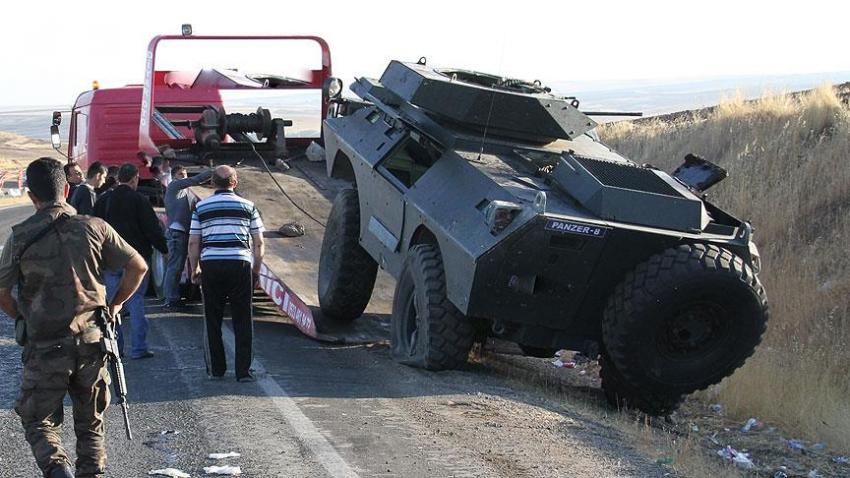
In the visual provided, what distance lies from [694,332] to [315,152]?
8192mm

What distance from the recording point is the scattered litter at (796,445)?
386 inches

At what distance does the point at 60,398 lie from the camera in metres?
6.21

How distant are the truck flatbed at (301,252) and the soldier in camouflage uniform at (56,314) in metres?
5.33

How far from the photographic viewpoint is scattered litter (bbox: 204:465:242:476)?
274 inches

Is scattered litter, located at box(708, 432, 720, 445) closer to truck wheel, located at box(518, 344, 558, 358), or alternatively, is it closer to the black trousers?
truck wheel, located at box(518, 344, 558, 358)

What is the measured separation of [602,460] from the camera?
25.0 ft

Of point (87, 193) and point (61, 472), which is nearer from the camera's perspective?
point (61, 472)

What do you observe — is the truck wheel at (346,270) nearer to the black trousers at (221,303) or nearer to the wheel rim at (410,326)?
the wheel rim at (410,326)

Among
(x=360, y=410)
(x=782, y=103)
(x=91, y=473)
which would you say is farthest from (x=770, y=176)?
(x=91, y=473)

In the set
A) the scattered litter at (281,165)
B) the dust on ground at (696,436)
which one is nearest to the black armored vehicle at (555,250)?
the dust on ground at (696,436)

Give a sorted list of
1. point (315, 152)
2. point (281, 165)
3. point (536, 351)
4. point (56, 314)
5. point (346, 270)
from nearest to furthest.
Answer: point (56, 314)
point (536, 351)
point (346, 270)
point (281, 165)
point (315, 152)

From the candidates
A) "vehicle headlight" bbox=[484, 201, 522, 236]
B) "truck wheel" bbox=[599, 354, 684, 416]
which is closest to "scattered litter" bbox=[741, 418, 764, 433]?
"truck wheel" bbox=[599, 354, 684, 416]

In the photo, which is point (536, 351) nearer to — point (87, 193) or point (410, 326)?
point (410, 326)

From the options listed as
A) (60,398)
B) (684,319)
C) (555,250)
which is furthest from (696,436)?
(60,398)
